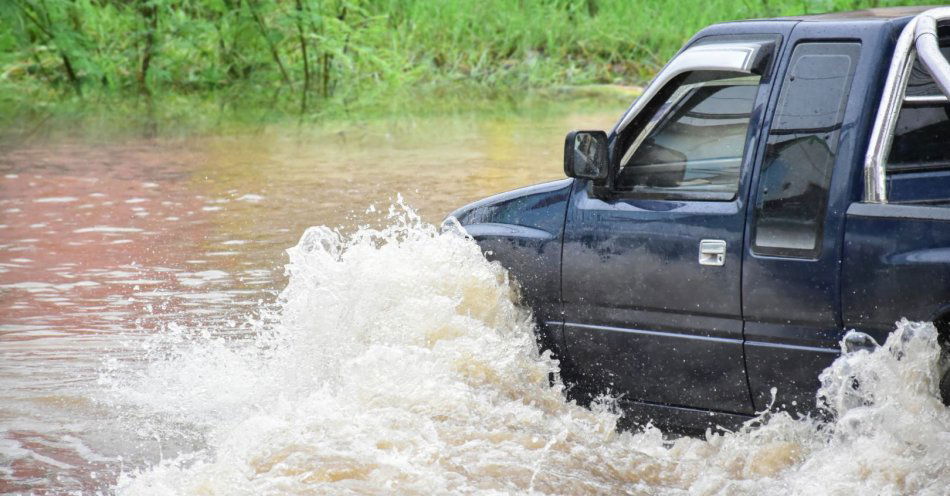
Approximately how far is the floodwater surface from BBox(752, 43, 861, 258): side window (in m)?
0.50

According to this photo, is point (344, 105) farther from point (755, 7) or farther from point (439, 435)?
point (439, 435)

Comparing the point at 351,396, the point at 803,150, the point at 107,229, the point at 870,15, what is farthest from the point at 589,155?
the point at 107,229

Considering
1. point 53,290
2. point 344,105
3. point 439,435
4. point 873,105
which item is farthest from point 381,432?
point 344,105

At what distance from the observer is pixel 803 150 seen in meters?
5.16

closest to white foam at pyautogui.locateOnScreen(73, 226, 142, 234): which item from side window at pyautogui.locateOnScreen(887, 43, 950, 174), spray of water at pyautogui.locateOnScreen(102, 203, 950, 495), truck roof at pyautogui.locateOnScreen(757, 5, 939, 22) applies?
spray of water at pyautogui.locateOnScreen(102, 203, 950, 495)

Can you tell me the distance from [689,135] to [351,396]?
1.70 m

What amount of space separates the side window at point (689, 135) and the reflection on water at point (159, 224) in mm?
2215

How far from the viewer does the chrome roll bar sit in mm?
4930

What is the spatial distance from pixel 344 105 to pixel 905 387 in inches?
616

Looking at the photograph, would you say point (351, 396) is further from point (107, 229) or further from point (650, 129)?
point (107, 229)

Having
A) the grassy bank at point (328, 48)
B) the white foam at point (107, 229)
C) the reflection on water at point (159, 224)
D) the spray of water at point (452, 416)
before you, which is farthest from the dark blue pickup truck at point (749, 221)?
the grassy bank at point (328, 48)

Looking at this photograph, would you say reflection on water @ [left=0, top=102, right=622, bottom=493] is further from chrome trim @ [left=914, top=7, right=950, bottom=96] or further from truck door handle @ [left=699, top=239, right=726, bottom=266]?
chrome trim @ [left=914, top=7, right=950, bottom=96]

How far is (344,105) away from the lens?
19.9 metres

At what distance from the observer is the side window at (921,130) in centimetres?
509
